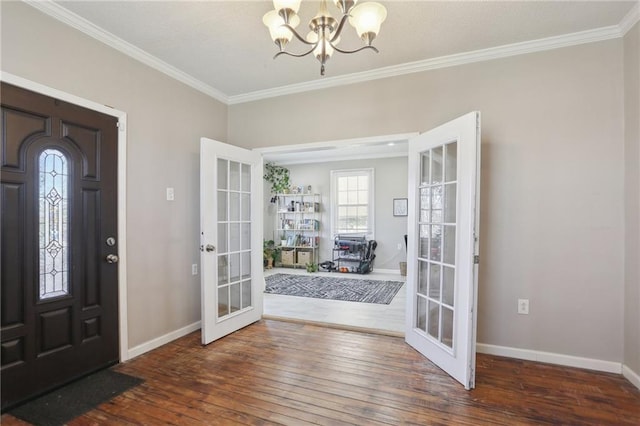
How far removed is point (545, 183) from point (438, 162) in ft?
2.95

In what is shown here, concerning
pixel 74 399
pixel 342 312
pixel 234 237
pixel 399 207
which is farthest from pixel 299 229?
pixel 74 399

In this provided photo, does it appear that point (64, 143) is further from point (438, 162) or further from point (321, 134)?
point (438, 162)

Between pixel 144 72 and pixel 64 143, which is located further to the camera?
pixel 144 72

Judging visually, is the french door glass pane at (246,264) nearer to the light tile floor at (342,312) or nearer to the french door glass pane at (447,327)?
the light tile floor at (342,312)

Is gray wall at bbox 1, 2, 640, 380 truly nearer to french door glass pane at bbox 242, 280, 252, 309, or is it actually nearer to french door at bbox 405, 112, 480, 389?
french door at bbox 405, 112, 480, 389

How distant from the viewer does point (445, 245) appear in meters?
2.59

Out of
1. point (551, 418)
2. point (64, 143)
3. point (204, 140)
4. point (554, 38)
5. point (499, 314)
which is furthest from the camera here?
point (204, 140)

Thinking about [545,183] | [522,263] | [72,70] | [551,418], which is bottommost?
[551,418]

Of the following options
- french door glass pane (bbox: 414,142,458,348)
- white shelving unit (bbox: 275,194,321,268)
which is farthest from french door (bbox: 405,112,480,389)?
white shelving unit (bbox: 275,194,321,268)

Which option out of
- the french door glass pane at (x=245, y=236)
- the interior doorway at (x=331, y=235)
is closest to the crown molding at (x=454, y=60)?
the interior doorway at (x=331, y=235)

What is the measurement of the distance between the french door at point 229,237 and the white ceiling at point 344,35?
833mm

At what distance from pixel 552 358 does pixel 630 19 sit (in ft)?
8.72

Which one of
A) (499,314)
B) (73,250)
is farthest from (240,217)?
(499,314)

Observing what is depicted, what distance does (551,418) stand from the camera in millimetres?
1921
